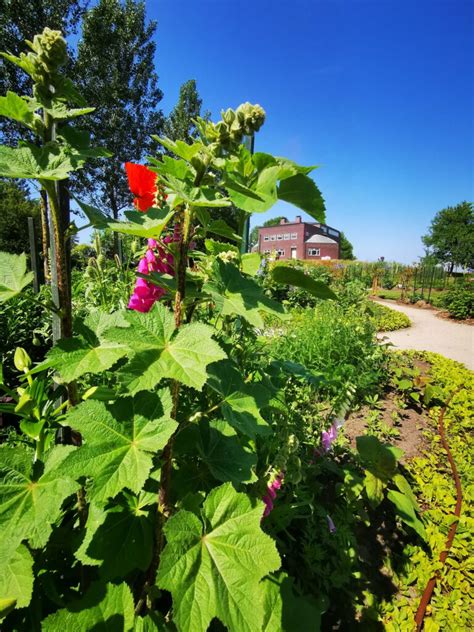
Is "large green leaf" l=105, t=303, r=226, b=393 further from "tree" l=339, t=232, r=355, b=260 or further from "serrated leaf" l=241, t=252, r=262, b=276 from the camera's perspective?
"tree" l=339, t=232, r=355, b=260

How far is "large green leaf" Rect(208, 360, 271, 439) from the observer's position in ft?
2.51

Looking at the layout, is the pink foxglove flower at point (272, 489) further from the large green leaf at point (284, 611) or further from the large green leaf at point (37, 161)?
the large green leaf at point (37, 161)

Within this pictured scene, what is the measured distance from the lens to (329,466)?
191 centimetres

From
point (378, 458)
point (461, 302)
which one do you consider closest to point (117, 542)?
point (378, 458)

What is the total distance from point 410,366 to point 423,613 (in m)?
3.39

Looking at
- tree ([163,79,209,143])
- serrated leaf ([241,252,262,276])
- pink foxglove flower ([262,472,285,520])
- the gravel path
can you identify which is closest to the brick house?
tree ([163,79,209,143])

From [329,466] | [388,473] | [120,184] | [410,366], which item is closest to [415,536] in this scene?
[388,473]

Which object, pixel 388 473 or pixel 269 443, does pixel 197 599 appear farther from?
pixel 388 473

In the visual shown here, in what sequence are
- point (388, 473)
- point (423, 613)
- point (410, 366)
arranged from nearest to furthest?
point (423, 613) < point (388, 473) < point (410, 366)

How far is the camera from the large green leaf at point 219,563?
2.02 ft

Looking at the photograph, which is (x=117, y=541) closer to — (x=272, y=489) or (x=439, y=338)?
(x=272, y=489)

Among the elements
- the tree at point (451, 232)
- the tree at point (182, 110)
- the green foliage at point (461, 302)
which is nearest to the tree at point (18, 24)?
the tree at point (182, 110)

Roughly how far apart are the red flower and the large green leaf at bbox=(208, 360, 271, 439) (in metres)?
0.44

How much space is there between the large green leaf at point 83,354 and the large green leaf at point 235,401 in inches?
8.6
